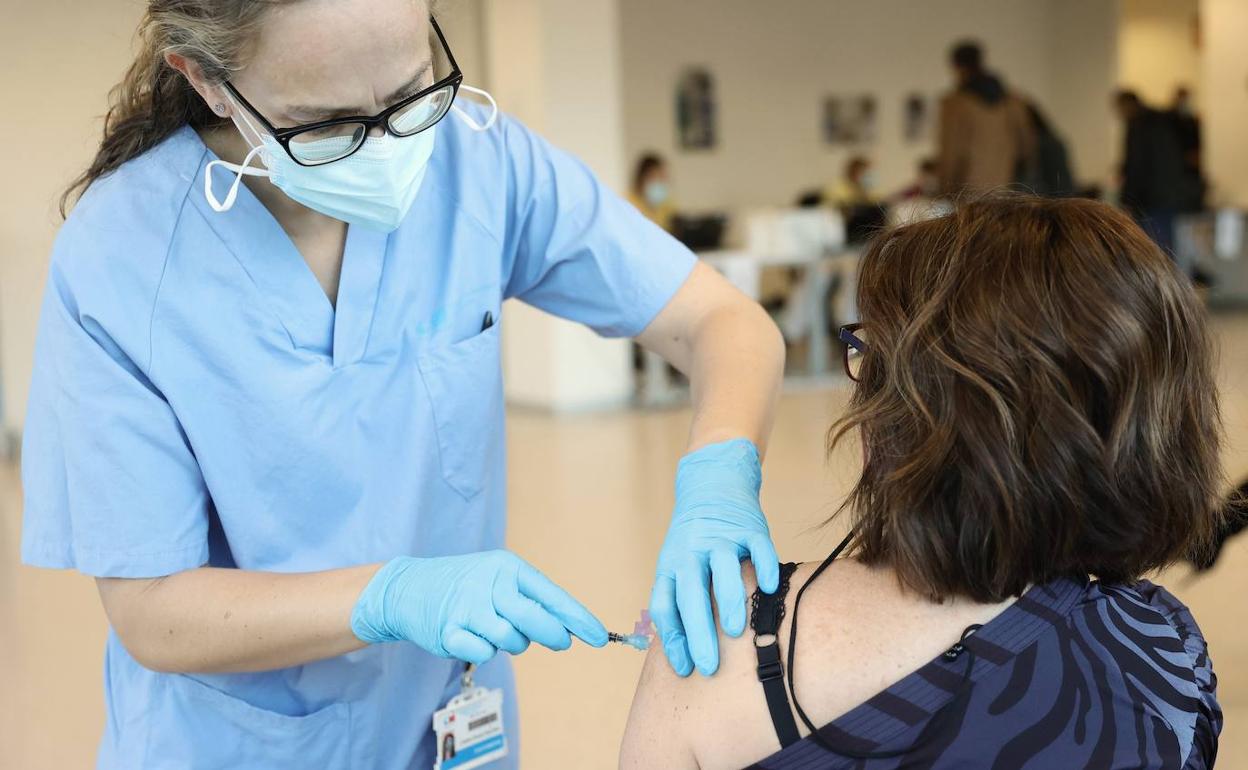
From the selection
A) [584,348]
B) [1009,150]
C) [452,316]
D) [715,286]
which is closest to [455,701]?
[452,316]

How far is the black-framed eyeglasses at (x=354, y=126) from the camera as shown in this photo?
43.1 inches

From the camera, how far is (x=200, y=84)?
1.11 metres

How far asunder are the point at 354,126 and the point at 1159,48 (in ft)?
39.0

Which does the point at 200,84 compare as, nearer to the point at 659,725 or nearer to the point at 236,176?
the point at 236,176

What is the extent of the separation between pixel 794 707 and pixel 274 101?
669 mm

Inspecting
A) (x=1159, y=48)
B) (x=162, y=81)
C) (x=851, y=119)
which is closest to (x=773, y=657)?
(x=162, y=81)

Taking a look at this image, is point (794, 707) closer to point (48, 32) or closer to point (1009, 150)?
point (48, 32)

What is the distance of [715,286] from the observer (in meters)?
1.44

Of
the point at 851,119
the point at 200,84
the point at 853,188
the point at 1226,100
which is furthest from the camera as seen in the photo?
the point at 851,119

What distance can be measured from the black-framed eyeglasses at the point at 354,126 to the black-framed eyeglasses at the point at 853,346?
0.43 m

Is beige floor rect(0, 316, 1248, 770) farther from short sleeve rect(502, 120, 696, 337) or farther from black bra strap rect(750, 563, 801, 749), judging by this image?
short sleeve rect(502, 120, 696, 337)

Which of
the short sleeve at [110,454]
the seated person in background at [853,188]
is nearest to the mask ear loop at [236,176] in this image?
the short sleeve at [110,454]

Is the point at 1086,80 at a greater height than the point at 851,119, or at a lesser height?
greater

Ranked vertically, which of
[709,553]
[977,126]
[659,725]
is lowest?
[659,725]
